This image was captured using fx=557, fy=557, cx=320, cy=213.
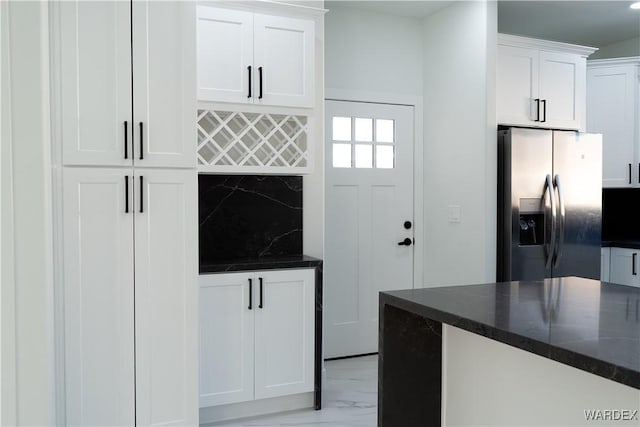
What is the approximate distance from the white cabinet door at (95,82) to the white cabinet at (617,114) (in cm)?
385

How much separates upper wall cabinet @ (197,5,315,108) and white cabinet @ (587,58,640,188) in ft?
8.98

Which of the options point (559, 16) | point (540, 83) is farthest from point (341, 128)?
point (559, 16)

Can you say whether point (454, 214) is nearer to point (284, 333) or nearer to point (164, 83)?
point (284, 333)

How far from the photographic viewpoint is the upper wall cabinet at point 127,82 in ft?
8.07

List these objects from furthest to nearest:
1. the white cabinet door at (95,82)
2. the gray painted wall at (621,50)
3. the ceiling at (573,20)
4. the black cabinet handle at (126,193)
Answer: the gray painted wall at (621,50)
the ceiling at (573,20)
the black cabinet handle at (126,193)
the white cabinet door at (95,82)

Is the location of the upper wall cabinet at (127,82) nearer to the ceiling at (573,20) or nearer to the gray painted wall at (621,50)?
the ceiling at (573,20)

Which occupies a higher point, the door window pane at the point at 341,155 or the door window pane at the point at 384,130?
the door window pane at the point at 384,130

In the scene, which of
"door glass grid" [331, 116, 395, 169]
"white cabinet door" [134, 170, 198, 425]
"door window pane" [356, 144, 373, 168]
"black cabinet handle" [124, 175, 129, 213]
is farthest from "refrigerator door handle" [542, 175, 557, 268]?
"black cabinet handle" [124, 175, 129, 213]

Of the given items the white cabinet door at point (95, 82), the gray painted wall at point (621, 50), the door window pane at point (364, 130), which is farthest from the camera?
the gray painted wall at point (621, 50)

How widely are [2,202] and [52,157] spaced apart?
2.77 feet

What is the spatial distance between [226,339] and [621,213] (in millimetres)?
4020

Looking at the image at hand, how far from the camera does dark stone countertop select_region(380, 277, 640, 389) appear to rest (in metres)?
1.20

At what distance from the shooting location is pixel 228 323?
3.09 meters

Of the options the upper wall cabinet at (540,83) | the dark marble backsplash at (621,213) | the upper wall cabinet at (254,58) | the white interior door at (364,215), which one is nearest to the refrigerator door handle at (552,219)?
the upper wall cabinet at (540,83)
